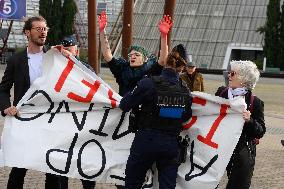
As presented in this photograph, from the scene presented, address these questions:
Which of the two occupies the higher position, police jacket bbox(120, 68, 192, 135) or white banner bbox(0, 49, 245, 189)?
police jacket bbox(120, 68, 192, 135)

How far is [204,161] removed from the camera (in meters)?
5.52

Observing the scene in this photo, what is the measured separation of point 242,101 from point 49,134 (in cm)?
191

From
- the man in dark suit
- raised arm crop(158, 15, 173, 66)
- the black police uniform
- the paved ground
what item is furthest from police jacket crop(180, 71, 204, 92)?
the black police uniform

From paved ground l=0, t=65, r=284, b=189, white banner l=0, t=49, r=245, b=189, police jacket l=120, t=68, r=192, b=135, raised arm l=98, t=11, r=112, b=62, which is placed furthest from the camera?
paved ground l=0, t=65, r=284, b=189

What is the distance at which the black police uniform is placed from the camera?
4.97 metres

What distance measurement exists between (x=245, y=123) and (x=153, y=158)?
3.04 feet

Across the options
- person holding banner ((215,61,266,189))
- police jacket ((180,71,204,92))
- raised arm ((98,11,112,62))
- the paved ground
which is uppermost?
raised arm ((98,11,112,62))

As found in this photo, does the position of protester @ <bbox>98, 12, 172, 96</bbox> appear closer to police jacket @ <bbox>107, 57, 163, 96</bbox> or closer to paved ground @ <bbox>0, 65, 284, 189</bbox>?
police jacket @ <bbox>107, 57, 163, 96</bbox>

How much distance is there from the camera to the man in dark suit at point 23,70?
5.65m

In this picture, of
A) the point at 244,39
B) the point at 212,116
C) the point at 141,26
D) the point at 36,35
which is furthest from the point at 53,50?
the point at 141,26

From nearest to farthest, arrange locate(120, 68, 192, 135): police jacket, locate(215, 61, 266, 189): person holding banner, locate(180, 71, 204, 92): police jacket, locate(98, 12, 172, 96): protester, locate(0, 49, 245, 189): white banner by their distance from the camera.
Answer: locate(120, 68, 192, 135): police jacket, locate(215, 61, 266, 189): person holding banner, locate(0, 49, 245, 189): white banner, locate(98, 12, 172, 96): protester, locate(180, 71, 204, 92): police jacket

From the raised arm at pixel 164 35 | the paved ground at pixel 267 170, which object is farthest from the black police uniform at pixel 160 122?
the paved ground at pixel 267 170

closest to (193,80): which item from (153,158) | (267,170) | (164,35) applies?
(267,170)

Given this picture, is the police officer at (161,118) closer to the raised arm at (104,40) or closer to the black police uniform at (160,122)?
the black police uniform at (160,122)
